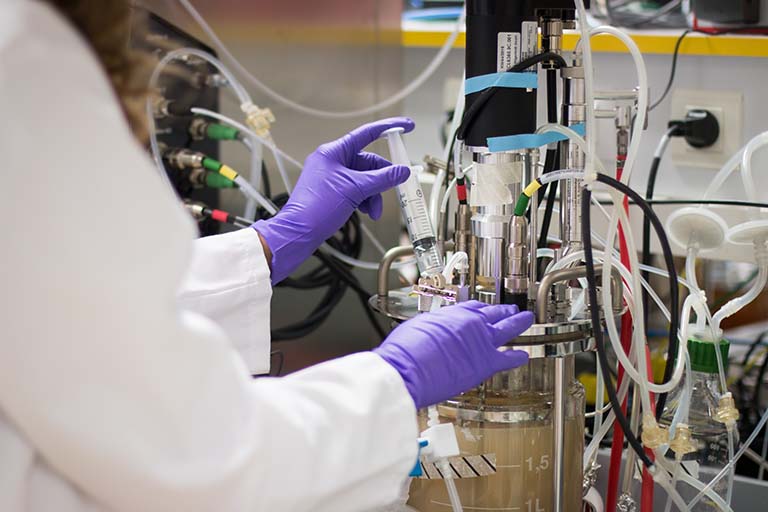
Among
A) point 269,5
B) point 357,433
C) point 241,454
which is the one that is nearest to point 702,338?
point 357,433

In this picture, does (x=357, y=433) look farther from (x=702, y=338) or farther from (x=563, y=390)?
(x=702, y=338)

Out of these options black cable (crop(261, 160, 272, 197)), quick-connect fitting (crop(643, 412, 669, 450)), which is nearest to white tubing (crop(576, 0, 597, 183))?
quick-connect fitting (crop(643, 412, 669, 450))

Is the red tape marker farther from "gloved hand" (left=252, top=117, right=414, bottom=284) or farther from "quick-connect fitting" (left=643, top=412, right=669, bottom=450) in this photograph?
"quick-connect fitting" (left=643, top=412, right=669, bottom=450)

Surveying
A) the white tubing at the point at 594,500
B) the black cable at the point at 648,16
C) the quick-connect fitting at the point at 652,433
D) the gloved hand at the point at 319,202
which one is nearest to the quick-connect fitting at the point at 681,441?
the quick-connect fitting at the point at 652,433

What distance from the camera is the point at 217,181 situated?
5.27ft

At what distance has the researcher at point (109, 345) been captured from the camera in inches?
28.8

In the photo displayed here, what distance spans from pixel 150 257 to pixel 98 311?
59 mm

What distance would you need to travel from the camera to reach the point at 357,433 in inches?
36.3

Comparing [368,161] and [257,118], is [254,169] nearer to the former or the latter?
[257,118]

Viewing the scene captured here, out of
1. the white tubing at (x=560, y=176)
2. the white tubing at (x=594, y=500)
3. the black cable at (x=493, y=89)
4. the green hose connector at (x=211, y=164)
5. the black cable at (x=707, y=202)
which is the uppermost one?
the black cable at (x=493, y=89)

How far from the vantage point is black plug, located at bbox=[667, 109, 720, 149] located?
5.46ft

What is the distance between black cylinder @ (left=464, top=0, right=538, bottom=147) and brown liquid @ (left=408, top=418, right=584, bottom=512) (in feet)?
1.11

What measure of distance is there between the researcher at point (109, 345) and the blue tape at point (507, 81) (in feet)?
1.36

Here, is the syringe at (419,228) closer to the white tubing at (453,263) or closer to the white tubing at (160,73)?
the white tubing at (453,263)
